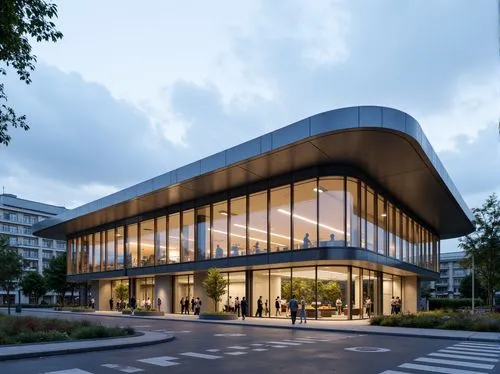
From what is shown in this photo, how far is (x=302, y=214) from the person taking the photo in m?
34.0

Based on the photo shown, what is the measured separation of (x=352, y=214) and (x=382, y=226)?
6.71 m

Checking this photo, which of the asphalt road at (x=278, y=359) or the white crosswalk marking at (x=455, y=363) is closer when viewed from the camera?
the asphalt road at (x=278, y=359)

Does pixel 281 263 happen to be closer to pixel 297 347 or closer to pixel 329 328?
pixel 329 328

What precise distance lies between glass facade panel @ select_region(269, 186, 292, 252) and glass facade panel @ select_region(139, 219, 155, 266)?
50.6 feet

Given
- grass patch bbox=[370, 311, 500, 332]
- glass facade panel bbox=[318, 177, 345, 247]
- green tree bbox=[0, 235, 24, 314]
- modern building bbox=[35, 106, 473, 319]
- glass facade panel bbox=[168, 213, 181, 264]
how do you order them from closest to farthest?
grass patch bbox=[370, 311, 500, 332], modern building bbox=[35, 106, 473, 319], glass facade panel bbox=[318, 177, 345, 247], glass facade panel bbox=[168, 213, 181, 264], green tree bbox=[0, 235, 24, 314]

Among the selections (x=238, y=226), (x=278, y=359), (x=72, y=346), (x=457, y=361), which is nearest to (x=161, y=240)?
(x=238, y=226)

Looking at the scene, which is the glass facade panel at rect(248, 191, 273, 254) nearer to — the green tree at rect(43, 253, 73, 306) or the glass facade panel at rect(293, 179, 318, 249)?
the glass facade panel at rect(293, 179, 318, 249)

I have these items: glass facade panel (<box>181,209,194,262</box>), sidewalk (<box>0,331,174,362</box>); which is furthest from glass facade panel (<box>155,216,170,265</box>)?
sidewalk (<box>0,331,174,362</box>)

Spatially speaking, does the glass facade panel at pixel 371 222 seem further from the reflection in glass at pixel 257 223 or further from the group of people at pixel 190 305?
the group of people at pixel 190 305

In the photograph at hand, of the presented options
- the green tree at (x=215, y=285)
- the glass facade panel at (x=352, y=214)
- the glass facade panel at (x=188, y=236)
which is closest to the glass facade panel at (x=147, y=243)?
the glass facade panel at (x=188, y=236)

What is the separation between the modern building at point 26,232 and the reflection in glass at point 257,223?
93.1 m

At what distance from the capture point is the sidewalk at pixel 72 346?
14.3 m

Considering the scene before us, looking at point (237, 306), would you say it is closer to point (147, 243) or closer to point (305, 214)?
point (305, 214)

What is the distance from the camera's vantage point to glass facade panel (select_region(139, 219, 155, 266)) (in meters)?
47.4
